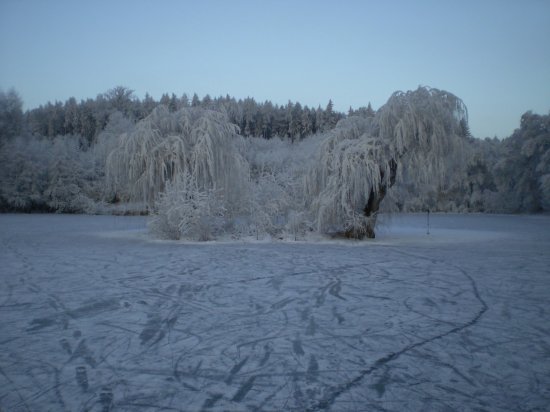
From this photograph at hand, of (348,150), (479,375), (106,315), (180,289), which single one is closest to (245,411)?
(479,375)

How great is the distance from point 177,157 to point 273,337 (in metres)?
13.0

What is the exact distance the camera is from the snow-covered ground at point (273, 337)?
3.33m

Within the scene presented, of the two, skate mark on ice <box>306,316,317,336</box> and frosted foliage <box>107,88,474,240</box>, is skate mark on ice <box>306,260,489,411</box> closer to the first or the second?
skate mark on ice <box>306,316,317,336</box>

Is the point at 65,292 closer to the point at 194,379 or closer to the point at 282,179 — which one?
the point at 194,379

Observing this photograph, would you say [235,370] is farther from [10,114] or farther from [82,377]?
[10,114]

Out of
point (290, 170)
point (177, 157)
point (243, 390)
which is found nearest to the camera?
point (243, 390)

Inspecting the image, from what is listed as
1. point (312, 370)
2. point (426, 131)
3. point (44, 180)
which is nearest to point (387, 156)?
point (426, 131)

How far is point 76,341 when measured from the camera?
458cm

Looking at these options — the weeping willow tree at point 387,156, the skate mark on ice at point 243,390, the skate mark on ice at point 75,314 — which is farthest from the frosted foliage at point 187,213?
the skate mark on ice at point 243,390

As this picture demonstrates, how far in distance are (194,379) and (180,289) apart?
378cm

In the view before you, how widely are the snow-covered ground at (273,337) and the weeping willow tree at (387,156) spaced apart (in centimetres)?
569

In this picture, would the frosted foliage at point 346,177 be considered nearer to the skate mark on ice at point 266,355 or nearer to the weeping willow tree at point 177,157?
the weeping willow tree at point 177,157

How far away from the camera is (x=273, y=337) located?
15.6 feet

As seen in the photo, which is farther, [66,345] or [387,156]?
[387,156]
